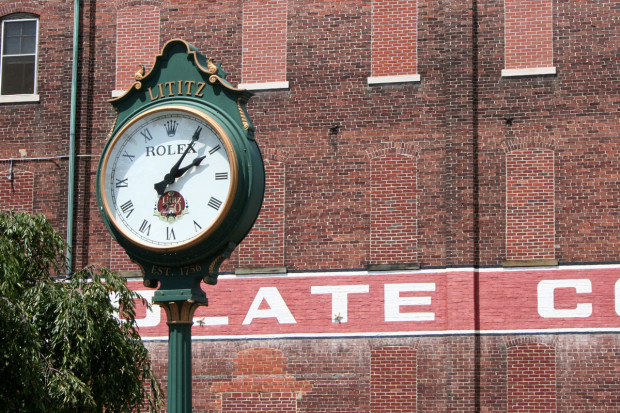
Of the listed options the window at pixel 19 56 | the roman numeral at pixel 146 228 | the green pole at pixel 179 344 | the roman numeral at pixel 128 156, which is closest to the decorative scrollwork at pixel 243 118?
the roman numeral at pixel 128 156

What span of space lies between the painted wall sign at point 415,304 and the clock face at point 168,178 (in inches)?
643

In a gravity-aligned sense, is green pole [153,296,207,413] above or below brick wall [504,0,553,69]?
below

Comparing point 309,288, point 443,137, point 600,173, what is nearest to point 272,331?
point 309,288

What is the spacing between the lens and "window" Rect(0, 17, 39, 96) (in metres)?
27.2

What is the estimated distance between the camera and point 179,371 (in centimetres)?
779

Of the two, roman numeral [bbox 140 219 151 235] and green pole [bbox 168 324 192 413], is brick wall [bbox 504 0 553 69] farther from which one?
green pole [bbox 168 324 192 413]

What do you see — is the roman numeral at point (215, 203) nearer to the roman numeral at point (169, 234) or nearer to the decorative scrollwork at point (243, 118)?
the roman numeral at point (169, 234)

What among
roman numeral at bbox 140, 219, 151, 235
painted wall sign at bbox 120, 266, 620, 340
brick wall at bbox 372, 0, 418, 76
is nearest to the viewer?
roman numeral at bbox 140, 219, 151, 235

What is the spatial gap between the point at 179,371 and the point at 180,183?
120cm

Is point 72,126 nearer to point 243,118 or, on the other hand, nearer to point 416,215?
point 416,215

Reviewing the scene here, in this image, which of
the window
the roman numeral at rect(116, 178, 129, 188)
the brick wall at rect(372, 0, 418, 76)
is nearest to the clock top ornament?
the roman numeral at rect(116, 178, 129, 188)

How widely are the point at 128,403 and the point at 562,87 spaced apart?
11.9 m

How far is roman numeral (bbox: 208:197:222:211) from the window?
20.0 m

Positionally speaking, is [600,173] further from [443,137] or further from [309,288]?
[309,288]
